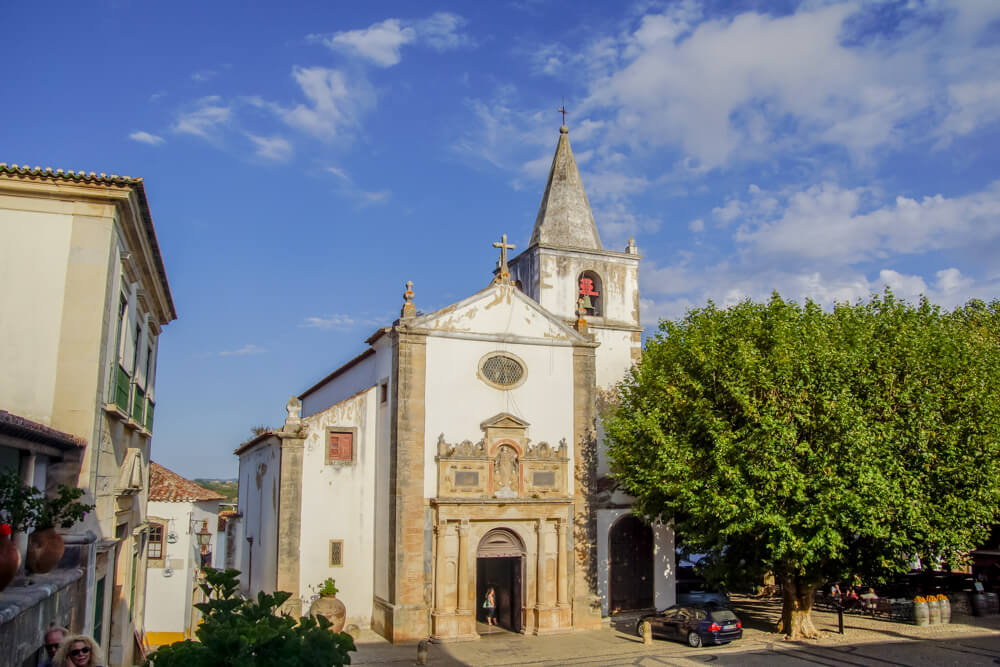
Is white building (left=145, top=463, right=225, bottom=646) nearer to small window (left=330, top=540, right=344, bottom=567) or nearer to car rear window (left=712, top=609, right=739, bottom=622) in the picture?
small window (left=330, top=540, right=344, bottom=567)

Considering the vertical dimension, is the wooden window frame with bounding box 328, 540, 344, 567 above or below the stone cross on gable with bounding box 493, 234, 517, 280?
below

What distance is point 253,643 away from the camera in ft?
15.1

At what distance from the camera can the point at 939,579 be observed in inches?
1204

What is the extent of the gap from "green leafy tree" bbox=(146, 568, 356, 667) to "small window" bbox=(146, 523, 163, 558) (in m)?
26.0

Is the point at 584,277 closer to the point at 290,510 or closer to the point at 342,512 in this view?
the point at 342,512

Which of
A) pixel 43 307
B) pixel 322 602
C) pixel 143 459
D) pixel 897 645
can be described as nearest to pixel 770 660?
pixel 897 645

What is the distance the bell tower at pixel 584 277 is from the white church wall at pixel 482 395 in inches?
153

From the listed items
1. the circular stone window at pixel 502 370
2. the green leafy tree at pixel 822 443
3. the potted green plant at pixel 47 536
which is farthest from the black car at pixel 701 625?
the potted green plant at pixel 47 536

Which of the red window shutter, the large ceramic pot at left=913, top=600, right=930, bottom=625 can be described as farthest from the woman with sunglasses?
the large ceramic pot at left=913, top=600, right=930, bottom=625

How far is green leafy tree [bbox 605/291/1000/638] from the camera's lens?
2005cm

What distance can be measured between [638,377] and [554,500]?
4.77 metres

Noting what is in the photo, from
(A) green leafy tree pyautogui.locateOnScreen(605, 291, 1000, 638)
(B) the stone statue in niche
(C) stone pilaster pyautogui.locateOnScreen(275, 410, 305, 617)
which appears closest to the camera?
(A) green leafy tree pyautogui.locateOnScreen(605, 291, 1000, 638)

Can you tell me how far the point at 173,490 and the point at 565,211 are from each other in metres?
18.4

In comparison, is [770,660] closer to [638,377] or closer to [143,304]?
[638,377]
